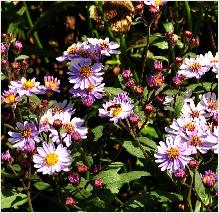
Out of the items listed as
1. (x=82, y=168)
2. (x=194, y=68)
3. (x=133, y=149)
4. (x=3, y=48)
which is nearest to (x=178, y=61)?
(x=194, y=68)

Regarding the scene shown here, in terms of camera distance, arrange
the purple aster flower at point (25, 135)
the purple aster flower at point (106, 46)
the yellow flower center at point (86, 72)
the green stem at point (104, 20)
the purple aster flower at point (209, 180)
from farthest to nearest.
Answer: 1. the green stem at point (104, 20)
2. the purple aster flower at point (106, 46)
3. the yellow flower center at point (86, 72)
4. the purple aster flower at point (25, 135)
5. the purple aster flower at point (209, 180)

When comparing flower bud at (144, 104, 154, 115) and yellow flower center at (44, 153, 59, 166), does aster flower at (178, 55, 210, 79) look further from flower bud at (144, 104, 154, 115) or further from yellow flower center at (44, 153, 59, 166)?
yellow flower center at (44, 153, 59, 166)

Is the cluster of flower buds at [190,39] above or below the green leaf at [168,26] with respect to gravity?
above

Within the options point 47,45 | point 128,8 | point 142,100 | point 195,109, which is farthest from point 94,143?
point 47,45

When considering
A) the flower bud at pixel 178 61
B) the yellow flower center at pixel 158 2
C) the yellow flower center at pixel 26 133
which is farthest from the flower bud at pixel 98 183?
the yellow flower center at pixel 158 2

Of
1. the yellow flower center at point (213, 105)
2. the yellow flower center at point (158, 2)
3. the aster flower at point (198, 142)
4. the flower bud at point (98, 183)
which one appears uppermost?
the yellow flower center at point (158, 2)

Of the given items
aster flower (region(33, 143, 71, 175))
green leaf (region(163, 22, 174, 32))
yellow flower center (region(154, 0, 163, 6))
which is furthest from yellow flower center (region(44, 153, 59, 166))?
green leaf (region(163, 22, 174, 32))

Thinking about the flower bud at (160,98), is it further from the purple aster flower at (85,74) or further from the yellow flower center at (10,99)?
the yellow flower center at (10,99)

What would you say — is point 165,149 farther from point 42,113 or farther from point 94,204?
point 42,113
